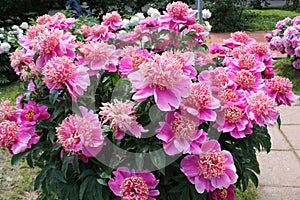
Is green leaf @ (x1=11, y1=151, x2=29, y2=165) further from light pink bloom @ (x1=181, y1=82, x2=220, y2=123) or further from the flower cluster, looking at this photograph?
the flower cluster

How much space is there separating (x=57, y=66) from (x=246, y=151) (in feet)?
3.06

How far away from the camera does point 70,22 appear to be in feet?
6.48

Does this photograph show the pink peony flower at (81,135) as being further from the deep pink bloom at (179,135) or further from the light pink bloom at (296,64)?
the light pink bloom at (296,64)

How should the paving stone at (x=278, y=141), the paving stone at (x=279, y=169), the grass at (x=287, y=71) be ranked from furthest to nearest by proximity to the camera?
1. the grass at (x=287, y=71)
2. the paving stone at (x=278, y=141)
3. the paving stone at (x=279, y=169)

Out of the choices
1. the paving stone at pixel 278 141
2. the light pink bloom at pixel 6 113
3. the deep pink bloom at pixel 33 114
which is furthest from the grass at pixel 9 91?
the deep pink bloom at pixel 33 114

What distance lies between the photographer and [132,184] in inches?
54.8

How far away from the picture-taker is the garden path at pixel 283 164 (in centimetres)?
264

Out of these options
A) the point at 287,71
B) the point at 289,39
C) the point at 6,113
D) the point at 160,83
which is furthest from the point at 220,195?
the point at 287,71

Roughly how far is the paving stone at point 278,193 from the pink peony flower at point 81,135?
1620 mm

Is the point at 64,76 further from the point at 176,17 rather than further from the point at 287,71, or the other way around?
the point at 287,71

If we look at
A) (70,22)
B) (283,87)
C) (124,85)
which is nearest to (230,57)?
(283,87)

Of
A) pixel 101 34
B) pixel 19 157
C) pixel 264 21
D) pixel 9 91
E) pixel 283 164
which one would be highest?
pixel 101 34

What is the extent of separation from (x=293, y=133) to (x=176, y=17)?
2284 millimetres

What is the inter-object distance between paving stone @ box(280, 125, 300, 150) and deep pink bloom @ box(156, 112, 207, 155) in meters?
2.18
